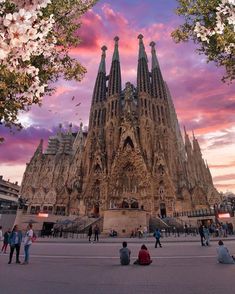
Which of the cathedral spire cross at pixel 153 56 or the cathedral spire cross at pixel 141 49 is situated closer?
the cathedral spire cross at pixel 153 56

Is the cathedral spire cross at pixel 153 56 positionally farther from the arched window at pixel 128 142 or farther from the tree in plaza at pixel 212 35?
the tree in plaza at pixel 212 35

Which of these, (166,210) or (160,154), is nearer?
(166,210)

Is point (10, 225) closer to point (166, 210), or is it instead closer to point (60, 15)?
point (166, 210)

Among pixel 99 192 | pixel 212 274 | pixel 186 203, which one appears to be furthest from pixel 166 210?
pixel 212 274

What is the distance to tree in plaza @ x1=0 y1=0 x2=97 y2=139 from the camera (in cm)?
352

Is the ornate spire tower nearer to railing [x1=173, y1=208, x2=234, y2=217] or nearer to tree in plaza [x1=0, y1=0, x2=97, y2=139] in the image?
railing [x1=173, y1=208, x2=234, y2=217]

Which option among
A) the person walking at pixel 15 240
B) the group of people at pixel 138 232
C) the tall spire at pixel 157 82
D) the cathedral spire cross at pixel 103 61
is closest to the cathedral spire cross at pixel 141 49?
the tall spire at pixel 157 82

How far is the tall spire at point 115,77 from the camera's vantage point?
62.4 metres

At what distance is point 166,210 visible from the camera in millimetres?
46688

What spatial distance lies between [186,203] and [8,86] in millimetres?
47778

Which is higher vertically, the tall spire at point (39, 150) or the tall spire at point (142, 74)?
the tall spire at point (142, 74)

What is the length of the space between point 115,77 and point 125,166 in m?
29.3

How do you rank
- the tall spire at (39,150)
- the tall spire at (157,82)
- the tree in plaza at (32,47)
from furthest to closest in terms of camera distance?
the tall spire at (39,150) → the tall spire at (157,82) → the tree in plaza at (32,47)

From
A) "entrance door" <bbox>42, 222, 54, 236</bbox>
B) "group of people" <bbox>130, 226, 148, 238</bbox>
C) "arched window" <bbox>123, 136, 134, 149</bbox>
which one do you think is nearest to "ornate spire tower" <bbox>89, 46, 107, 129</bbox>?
"arched window" <bbox>123, 136, 134, 149</bbox>
